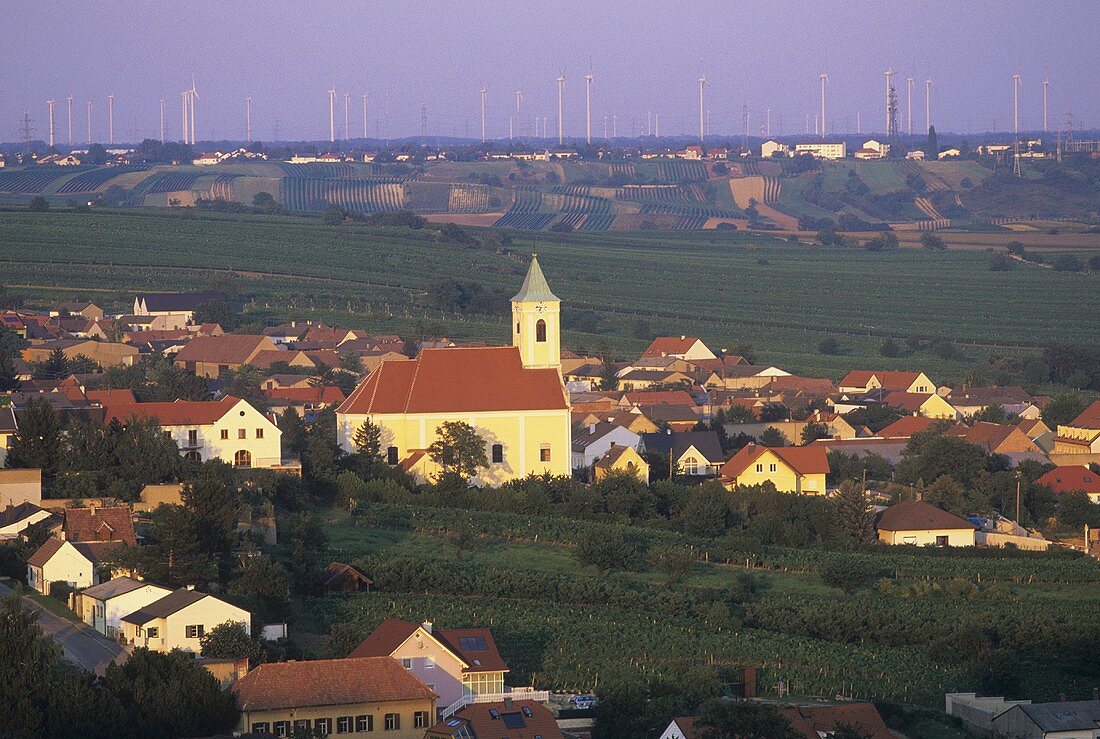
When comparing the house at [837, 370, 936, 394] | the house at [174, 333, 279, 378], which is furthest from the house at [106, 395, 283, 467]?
the house at [837, 370, 936, 394]

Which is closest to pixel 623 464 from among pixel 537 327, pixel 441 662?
pixel 537 327

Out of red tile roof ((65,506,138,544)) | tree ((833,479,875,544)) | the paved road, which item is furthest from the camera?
tree ((833,479,875,544))

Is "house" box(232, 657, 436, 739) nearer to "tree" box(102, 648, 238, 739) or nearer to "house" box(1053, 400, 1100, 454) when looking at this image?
"tree" box(102, 648, 238, 739)

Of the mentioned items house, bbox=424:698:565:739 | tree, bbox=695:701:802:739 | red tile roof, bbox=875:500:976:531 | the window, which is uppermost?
tree, bbox=695:701:802:739

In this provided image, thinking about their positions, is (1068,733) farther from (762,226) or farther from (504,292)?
(762,226)

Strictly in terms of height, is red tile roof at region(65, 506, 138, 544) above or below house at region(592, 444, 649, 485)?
above

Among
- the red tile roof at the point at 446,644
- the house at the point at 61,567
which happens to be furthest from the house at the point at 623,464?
the red tile roof at the point at 446,644

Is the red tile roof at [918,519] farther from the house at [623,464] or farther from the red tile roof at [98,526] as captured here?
the red tile roof at [98,526]

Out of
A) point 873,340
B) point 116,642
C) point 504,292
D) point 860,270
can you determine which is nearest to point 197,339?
point 504,292
